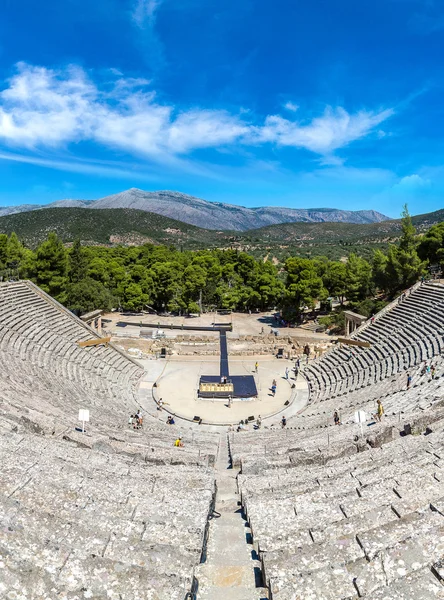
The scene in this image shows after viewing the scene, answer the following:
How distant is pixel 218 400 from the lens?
69.9 feet

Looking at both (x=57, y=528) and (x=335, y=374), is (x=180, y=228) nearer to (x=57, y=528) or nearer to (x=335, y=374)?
(x=335, y=374)

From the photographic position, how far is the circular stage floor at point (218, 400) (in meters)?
19.8

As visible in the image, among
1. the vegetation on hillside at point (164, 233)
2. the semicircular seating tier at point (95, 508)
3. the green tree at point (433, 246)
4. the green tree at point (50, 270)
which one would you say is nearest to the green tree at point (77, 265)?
the green tree at point (50, 270)

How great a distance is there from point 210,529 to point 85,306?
2994 centimetres

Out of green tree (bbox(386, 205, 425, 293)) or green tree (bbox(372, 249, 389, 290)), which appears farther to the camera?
green tree (bbox(372, 249, 389, 290))

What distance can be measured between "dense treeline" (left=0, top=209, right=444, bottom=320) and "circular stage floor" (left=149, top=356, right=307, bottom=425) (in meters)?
11.4

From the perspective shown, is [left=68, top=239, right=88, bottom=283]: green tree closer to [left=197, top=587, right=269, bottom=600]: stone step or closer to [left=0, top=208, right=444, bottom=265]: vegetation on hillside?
[left=197, top=587, right=269, bottom=600]: stone step

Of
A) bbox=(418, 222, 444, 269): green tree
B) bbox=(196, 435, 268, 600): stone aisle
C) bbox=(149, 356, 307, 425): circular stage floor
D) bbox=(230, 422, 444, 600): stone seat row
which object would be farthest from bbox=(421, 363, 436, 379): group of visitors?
bbox=(418, 222, 444, 269): green tree

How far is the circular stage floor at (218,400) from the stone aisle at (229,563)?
1151 cm

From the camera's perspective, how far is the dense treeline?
3356cm

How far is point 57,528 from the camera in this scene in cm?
495

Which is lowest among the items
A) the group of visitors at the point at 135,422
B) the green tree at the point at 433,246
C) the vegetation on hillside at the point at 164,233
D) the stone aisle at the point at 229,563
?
the group of visitors at the point at 135,422

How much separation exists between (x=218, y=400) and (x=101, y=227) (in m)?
112

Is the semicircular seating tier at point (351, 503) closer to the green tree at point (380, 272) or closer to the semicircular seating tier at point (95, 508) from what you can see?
the semicircular seating tier at point (95, 508)
